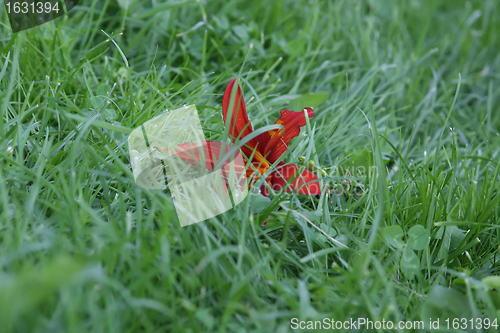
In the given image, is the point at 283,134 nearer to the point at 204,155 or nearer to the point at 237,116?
the point at 237,116

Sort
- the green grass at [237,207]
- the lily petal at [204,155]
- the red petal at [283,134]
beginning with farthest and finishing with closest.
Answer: the red petal at [283,134] → the lily petal at [204,155] → the green grass at [237,207]

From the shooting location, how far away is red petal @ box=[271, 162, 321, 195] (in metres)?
1.24

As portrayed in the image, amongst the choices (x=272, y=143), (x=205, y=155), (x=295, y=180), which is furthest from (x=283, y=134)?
(x=205, y=155)

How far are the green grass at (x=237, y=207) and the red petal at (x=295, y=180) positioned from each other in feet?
0.16

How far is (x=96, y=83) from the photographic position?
170cm

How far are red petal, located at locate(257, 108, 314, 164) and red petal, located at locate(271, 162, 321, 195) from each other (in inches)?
2.3

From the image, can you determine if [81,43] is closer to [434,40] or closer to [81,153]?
[81,153]

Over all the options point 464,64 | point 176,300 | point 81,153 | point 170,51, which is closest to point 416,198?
point 176,300

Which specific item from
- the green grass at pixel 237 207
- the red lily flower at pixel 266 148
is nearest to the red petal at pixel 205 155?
the red lily flower at pixel 266 148

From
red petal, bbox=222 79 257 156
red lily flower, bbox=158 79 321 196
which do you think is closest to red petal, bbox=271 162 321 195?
red lily flower, bbox=158 79 321 196

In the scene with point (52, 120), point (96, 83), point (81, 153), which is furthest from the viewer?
point (96, 83)

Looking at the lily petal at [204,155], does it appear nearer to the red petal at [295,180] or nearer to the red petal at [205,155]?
the red petal at [205,155]

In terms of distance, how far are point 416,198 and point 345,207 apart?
23cm

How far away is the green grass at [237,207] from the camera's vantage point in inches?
37.2
